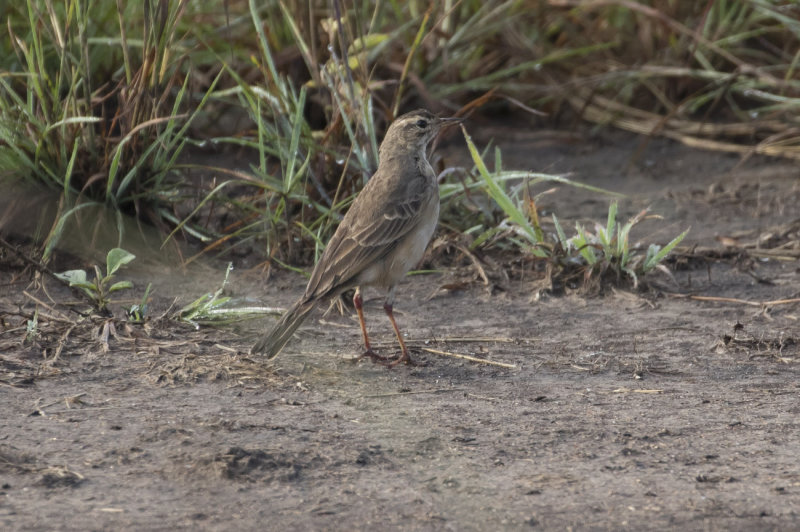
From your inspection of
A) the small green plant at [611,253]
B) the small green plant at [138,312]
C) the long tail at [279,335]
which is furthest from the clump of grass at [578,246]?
the small green plant at [138,312]

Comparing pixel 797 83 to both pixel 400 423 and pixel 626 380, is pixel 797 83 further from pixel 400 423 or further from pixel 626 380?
pixel 400 423

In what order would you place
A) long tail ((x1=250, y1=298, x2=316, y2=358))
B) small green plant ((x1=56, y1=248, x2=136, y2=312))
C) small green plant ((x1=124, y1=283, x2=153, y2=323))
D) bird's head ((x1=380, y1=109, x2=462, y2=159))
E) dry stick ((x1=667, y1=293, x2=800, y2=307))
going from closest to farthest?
long tail ((x1=250, y1=298, x2=316, y2=358)) < small green plant ((x1=56, y1=248, x2=136, y2=312)) < small green plant ((x1=124, y1=283, x2=153, y2=323)) < bird's head ((x1=380, y1=109, x2=462, y2=159)) < dry stick ((x1=667, y1=293, x2=800, y2=307))

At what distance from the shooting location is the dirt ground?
3.26 meters

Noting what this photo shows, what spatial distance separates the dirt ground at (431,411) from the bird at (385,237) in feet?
0.62

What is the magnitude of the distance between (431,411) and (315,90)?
405 cm

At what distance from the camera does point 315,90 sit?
770 cm

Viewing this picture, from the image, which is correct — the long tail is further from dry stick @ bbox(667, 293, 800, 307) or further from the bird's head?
dry stick @ bbox(667, 293, 800, 307)

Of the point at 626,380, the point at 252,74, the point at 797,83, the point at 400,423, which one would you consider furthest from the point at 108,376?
the point at 797,83

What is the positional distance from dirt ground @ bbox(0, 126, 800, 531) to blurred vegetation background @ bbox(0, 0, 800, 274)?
483 mm

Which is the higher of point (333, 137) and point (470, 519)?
point (333, 137)

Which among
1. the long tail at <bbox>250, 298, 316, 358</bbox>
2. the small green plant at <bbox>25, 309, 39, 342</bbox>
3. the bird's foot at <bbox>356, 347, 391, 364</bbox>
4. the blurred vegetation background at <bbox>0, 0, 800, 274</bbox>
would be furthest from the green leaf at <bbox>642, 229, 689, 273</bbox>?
the small green plant at <bbox>25, 309, 39, 342</bbox>

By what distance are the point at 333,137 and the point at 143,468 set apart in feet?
10.9

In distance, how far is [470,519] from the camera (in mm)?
3188

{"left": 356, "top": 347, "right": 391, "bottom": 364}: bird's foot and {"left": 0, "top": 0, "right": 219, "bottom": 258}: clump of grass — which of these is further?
{"left": 0, "top": 0, "right": 219, "bottom": 258}: clump of grass
